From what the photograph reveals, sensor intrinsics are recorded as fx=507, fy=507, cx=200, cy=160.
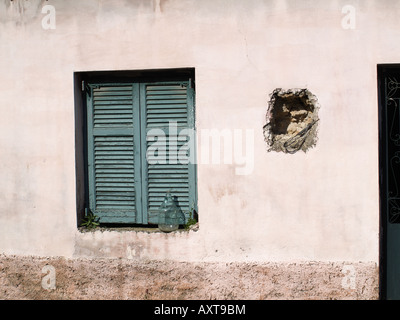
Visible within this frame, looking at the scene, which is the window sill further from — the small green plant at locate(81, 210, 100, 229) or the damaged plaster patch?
the damaged plaster patch

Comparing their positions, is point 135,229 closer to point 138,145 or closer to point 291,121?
point 138,145

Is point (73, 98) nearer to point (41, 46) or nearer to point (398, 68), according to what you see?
point (41, 46)

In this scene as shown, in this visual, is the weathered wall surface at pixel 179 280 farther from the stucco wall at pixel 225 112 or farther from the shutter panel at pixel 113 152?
the shutter panel at pixel 113 152

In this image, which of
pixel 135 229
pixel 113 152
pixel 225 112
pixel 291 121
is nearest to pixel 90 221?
pixel 135 229

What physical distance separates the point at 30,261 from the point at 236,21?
308 cm

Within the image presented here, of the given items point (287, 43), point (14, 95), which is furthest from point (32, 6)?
point (287, 43)

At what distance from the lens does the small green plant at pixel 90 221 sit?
5086 millimetres

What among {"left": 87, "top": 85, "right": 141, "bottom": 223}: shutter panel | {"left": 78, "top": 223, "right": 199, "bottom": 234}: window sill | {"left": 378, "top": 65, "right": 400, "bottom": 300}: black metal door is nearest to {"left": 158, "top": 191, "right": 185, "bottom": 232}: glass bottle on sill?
{"left": 78, "top": 223, "right": 199, "bottom": 234}: window sill

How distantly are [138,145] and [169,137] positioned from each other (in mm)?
324

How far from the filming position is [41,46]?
4.96 m

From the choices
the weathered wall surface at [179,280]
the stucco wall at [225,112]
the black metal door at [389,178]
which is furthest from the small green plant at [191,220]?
the black metal door at [389,178]

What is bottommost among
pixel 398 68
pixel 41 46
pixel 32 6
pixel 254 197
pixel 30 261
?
pixel 30 261

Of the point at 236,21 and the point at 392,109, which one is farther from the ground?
the point at 236,21

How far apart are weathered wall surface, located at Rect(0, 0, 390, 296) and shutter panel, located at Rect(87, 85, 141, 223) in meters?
0.24
